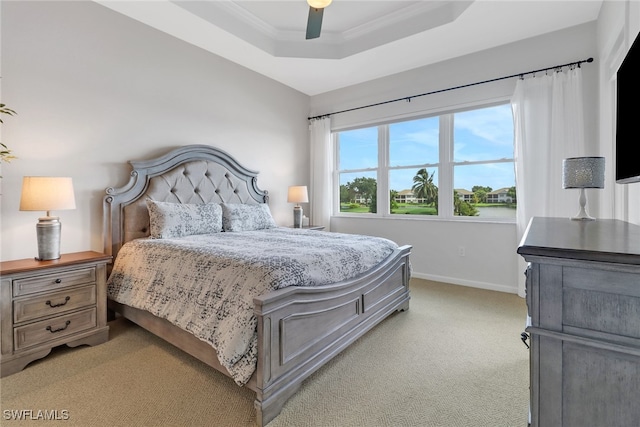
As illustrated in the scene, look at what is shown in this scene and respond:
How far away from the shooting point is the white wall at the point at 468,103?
9.96ft

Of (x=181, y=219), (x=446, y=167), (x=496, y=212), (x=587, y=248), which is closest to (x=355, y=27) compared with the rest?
(x=446, y=167)

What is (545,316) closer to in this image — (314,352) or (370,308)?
(314,352)

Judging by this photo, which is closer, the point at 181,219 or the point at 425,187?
the point at 181,219

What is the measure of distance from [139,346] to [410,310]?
2329 mm

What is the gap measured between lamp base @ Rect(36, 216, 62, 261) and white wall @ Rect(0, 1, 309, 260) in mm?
358

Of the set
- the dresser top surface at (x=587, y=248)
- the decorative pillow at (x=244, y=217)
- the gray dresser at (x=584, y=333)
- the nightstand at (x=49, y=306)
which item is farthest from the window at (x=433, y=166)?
the nightstand at (x=49, y=306)

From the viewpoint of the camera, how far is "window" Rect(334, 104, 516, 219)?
11.8ft

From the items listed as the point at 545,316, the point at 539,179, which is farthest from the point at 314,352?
the point at 539,179

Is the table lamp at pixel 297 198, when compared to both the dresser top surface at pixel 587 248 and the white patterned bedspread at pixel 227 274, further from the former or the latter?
the dresser top surface at pixel 587 248

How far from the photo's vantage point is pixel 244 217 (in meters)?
3.41

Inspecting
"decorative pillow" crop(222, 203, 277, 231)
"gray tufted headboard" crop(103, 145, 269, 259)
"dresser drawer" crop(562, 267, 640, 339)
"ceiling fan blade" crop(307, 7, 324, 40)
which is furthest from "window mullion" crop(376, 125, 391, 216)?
"dresser drawer" crop(562, 267, 640, 339)

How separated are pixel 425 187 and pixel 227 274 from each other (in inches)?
124

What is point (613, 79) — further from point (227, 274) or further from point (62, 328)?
point (62, 328)

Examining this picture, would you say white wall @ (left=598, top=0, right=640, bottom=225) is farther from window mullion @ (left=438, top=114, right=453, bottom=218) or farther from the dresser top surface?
window mullion @ (left=438, top=114, right=453, bottom=218)
